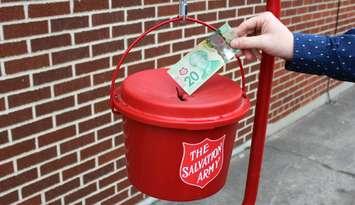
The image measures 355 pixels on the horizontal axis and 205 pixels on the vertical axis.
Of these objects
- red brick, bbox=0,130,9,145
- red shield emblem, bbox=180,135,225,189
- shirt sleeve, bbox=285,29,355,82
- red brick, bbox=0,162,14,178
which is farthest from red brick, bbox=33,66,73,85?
shirt sleeve, bbox=285,29,355,82

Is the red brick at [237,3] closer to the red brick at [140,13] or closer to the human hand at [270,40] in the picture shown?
the red brick at [140,13]

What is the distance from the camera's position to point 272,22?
1830 millimetres

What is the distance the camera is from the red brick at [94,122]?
9.09 feet

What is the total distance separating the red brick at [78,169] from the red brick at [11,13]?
909mm

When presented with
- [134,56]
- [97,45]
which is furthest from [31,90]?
[134,56]

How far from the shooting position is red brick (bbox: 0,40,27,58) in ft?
7.41

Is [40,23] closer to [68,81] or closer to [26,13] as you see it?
[26,13]

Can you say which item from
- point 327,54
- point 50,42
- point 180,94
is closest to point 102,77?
point 50,42

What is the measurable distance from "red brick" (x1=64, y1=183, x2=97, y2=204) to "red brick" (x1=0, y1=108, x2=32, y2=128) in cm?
59

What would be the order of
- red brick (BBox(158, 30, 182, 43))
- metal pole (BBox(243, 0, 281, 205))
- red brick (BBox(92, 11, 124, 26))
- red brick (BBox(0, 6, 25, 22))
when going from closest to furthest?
metal pole (BBox(243, 0, 281, 205)) → red brick (BBox(0, 6, 25, 22)) → red brick (BBox(92, 11, 124, 26)) → red brick (BBox(158, 30, 182, 43))

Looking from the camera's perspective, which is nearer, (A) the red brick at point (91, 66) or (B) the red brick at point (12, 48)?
(B) the red brick at point (12, 48)

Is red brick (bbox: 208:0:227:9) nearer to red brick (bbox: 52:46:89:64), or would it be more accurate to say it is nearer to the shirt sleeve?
red brick (bbox: 52:46:89:64)

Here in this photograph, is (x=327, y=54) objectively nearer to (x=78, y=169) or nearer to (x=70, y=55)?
(x=70, y=55)

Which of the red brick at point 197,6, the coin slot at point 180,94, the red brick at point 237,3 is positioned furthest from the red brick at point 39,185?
the red brick at point 237,3
